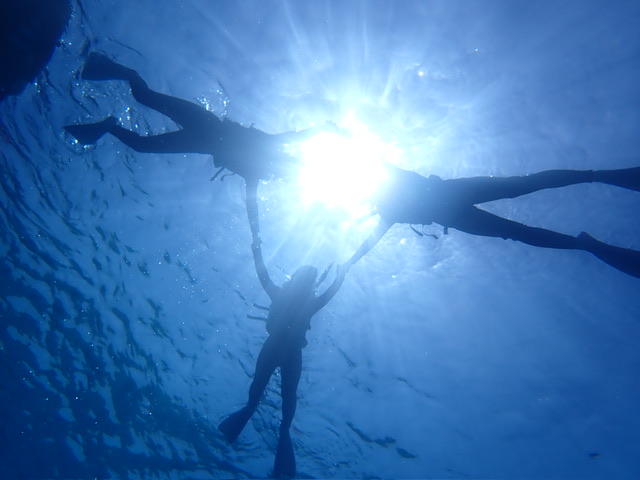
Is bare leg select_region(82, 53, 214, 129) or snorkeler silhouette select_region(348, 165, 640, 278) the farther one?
bare leg select_region(82, 53, 214, 129)

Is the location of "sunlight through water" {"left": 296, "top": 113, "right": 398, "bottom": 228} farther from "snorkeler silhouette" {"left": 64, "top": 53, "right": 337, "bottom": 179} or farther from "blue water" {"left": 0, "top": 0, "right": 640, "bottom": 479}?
"snorkeler silhouette" {"left": 64, "top": 53, "right": 337, "bottom": 179}

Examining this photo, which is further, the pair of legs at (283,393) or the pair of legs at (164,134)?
the pair of legs at (283,393)

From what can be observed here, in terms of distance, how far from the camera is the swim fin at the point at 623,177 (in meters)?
5.34

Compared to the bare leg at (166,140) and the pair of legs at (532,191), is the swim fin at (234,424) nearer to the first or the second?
the bare leg at (166,140)

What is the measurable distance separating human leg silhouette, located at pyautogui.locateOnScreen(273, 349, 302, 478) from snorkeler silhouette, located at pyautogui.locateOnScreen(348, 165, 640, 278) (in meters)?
2.44

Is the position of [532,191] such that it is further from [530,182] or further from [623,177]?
[623,177]

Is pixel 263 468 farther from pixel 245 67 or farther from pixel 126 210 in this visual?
pixel 245 67

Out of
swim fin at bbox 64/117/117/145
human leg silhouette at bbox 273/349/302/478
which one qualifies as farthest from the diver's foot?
human leg silhouette at bbox 273/349/302/478

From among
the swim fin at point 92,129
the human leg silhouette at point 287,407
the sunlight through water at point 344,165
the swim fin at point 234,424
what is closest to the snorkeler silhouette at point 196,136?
the swim fin at point 92,129

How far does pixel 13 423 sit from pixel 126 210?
19108 millimetres

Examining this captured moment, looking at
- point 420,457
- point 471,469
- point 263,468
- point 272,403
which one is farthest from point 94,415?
point 471,469

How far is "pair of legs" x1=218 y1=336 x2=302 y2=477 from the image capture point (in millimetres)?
6488

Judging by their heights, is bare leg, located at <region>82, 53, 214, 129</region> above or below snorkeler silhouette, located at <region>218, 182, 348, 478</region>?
above

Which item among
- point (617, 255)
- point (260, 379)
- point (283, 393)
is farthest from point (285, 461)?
point (617, 255)
